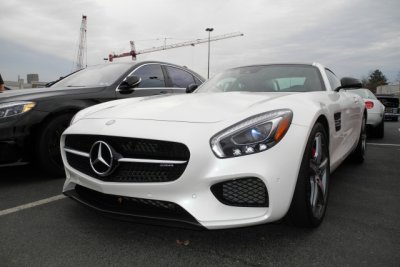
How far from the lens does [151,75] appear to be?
207 inches

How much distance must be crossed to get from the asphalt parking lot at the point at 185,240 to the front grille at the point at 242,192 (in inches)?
13.5

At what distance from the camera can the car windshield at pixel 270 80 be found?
3.54 metres

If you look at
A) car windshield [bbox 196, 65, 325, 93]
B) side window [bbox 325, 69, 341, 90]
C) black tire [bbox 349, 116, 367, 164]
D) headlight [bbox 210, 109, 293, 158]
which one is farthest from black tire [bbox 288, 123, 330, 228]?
black tire [bbox 349, 116, 367, 164]

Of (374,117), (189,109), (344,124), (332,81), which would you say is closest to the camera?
(189,109)

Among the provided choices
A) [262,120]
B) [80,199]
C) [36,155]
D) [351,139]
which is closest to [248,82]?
[351,139]

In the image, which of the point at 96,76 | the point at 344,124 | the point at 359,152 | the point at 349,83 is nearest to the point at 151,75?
the point at 96,76

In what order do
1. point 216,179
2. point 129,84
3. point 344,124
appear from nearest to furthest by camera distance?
point 216,179, point 344,124, point 129,84

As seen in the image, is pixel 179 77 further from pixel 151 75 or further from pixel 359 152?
pixel 359 152

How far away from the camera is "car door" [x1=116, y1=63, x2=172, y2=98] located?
4.93 metres

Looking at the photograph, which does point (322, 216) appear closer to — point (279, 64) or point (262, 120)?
point (262, 120)

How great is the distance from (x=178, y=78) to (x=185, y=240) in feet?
12.4

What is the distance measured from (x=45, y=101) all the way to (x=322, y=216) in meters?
2.91

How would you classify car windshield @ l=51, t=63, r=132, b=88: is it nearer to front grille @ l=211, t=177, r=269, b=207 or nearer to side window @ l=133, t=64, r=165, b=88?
side window @ l=133, t=64, r=165, b=88

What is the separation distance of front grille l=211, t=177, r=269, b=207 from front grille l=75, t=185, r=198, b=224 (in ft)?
0.71
